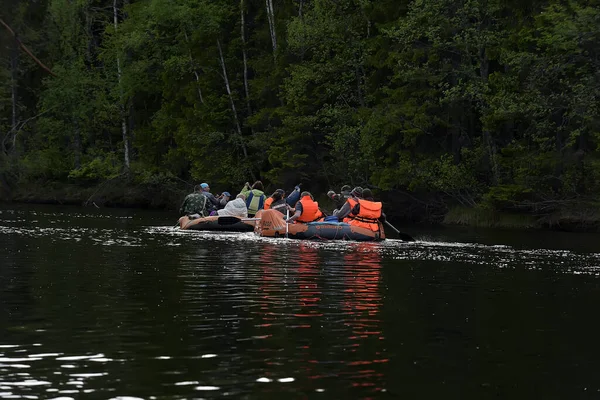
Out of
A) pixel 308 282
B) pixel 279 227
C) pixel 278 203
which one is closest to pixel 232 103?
pixel 278 203

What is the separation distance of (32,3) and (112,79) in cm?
5856

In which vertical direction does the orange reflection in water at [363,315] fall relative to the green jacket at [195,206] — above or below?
below

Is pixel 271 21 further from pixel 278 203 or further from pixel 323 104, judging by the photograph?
pixel 278 203

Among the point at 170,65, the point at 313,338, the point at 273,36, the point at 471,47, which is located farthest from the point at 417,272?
the point at 170,65

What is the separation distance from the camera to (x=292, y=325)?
42.1 ft

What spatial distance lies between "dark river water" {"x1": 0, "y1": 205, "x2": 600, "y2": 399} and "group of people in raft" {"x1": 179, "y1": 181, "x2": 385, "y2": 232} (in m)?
5.60

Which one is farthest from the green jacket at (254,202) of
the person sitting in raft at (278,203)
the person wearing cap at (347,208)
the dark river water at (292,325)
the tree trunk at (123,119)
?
the tree trunk at (123,119)

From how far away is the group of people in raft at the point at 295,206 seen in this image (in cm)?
3025

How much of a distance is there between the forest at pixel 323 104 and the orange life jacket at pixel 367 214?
943 centimetres

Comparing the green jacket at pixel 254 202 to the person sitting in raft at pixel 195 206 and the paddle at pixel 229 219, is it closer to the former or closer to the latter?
the person sitting in raft at pixel 195 206

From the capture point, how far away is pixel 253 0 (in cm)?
5819

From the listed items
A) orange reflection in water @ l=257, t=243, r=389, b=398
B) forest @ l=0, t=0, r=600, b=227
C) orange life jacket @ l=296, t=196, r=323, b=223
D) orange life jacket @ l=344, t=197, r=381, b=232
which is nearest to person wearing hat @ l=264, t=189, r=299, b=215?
orange life jacket @ l=296, t=196, r=323, b=223

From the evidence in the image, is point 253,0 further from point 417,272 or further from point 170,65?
point 417,272

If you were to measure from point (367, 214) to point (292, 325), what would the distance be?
17436 mm
